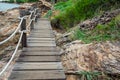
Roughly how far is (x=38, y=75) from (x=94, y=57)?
135 centimetres

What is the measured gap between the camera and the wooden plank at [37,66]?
5.42 m

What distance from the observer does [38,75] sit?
5.02m

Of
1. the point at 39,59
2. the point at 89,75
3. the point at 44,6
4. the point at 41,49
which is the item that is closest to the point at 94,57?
the point at 89,75

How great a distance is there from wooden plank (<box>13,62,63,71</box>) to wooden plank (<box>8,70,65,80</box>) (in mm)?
223

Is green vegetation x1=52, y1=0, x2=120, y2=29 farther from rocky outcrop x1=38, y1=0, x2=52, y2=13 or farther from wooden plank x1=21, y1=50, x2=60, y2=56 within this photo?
rocky outcrop x1=38, y1=0, x2=52, y2=13

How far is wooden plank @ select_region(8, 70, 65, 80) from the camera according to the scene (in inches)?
192

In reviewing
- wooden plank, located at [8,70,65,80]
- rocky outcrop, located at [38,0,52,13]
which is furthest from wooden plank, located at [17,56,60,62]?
rocky outcrop, located at [38,0,52,13]

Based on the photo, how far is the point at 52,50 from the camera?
23.3 feet

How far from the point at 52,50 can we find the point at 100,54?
6.20ft

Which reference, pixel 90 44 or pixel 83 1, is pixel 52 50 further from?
pixel 83 1

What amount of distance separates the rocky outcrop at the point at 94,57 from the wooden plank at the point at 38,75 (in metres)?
0.53

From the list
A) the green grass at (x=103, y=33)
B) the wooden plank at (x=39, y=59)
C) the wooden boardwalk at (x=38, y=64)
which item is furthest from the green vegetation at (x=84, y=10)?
the wooden plank at (x=39, y=59)

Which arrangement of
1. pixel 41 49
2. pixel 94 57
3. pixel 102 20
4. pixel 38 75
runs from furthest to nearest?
pixel 102 20
pixel 41 49
pixel 94 57
pixel 38 75

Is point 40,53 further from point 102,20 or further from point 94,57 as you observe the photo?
point 102,20
